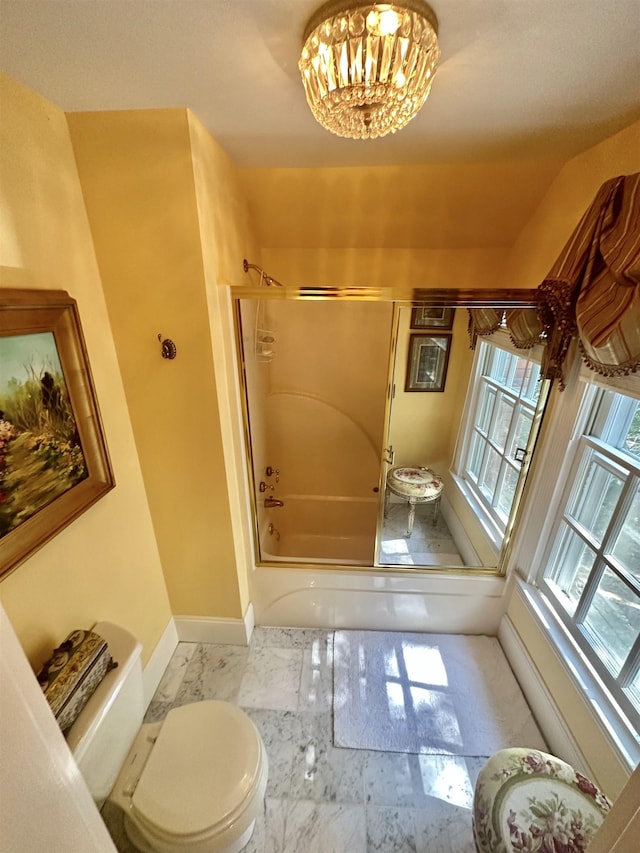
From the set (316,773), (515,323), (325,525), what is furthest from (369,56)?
(325,525)

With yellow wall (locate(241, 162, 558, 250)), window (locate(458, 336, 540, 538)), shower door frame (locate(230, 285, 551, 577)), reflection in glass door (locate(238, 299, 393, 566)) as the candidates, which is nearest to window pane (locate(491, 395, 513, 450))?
window (locate(458, 336, 540, 538))

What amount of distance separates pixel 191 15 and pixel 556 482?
6.06 ft

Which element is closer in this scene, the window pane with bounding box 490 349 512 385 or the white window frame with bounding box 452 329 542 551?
the white window frame with bounding box 452 329 542 551

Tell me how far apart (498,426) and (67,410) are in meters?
1.94

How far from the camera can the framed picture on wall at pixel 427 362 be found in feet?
5.89

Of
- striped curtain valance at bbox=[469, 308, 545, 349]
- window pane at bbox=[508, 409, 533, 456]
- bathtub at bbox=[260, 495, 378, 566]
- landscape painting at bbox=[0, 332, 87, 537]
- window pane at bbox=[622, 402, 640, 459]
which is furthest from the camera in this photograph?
bathtub at bbox=[260, 495, 378, 566]

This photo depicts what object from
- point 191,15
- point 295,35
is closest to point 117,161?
point 191,15

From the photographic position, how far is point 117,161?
1.10m

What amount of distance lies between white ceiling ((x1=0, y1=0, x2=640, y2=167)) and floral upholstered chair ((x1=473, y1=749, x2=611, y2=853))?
6.15ft

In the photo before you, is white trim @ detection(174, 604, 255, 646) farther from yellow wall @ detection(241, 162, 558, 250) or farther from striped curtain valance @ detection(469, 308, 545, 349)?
yellow wall @ detection(241, 162, 558, 250)

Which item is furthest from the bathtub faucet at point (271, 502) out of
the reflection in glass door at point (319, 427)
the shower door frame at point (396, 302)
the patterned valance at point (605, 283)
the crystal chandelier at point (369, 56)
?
the crystal chandelier at point (369, 56)

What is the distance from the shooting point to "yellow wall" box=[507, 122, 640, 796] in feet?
3.73

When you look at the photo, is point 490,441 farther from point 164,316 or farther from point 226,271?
point 164,316

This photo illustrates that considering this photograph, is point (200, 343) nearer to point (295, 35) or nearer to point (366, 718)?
point (295, 35)
